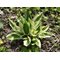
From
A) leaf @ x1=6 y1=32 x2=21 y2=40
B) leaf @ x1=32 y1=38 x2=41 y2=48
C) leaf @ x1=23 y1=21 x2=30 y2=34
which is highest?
leaf @ x1=23 y1=21 x2=30 y2=34

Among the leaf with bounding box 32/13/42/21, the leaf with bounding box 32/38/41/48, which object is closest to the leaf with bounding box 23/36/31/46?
the leaf with bounding box 32/38/41/48

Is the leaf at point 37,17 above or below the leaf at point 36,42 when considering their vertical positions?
above

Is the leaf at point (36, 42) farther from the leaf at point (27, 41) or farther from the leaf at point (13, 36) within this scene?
the leaf at point (13, 36)

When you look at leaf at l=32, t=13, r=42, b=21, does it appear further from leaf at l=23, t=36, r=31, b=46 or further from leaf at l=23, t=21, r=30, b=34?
leaf at l=23, t=36, r=31, b=46

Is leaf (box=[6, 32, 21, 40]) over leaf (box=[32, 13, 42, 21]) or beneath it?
beneath

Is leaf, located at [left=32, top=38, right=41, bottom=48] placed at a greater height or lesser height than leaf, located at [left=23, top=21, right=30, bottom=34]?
lesser

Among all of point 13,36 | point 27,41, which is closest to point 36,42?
point 27,41

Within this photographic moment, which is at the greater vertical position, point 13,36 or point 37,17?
point 37,17

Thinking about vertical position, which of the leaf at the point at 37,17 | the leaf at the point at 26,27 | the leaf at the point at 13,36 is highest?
the leaf at the point at 37,17

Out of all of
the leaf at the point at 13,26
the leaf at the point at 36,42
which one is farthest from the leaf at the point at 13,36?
the leaf at the point at 36,42

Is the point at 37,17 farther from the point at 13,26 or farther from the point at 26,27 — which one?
the point at 13,26

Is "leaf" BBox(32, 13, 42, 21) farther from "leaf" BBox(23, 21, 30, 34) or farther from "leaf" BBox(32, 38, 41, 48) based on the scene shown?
"leaf" BBox(32, 38, 41, 48)

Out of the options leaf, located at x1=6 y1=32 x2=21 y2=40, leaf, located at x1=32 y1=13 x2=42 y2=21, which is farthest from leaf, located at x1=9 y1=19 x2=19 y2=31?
leaf, located at x1=32 y1=13 x2=42 y2=21
